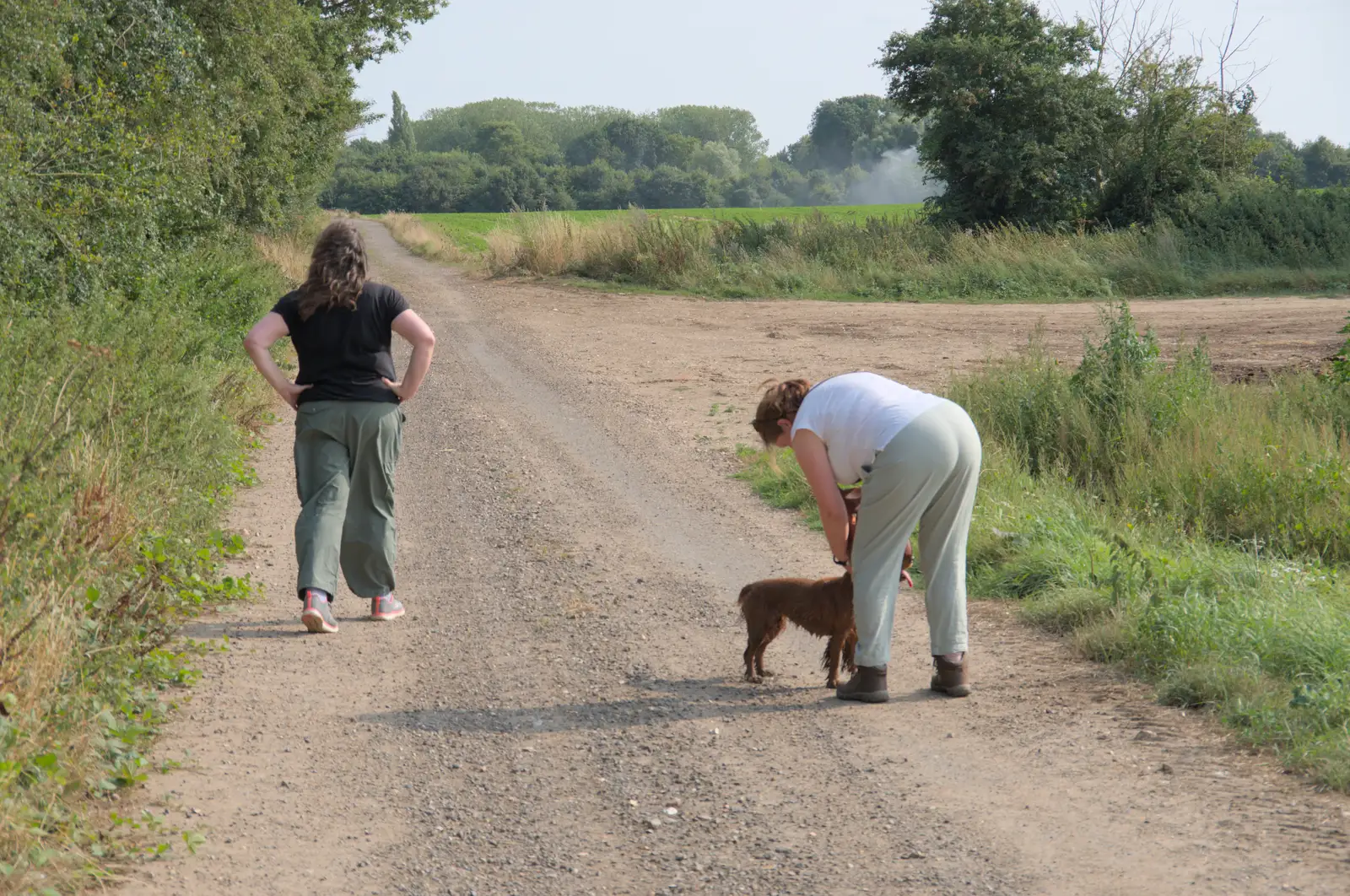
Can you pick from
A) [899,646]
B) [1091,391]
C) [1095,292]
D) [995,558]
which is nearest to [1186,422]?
[1091,391]

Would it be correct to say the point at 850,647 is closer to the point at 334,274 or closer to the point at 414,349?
the point at 414,349

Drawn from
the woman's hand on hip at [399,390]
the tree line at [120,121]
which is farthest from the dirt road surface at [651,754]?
the tree line at [120,121]

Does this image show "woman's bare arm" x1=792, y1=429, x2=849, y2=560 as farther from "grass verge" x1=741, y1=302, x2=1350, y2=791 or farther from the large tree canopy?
the large tree canopy

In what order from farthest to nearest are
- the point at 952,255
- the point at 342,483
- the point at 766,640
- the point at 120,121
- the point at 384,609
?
the point at 952,255 → the point at 120,121 → the point at 384,609 → the point at 342,483 → the point at 766,640

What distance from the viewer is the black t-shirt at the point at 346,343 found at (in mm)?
6012

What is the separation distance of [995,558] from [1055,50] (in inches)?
1066

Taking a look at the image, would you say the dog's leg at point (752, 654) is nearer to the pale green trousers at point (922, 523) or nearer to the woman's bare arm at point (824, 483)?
the pale green trousers at point (922, 523)

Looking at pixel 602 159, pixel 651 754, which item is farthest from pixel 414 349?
pixel 602 159

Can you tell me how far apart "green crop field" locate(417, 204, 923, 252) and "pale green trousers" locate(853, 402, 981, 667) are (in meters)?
26.4

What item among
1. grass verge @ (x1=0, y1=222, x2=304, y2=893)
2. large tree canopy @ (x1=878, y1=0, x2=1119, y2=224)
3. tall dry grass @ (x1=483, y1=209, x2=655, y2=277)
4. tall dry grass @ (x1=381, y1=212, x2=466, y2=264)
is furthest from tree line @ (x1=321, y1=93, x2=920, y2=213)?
grass verge @ (x1=0, y1=222, x2=304, y2=893)

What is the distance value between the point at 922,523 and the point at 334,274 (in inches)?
121

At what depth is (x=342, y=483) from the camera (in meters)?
6.21

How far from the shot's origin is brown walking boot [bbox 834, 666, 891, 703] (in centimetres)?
524

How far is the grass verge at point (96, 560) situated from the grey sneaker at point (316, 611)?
0.57m
